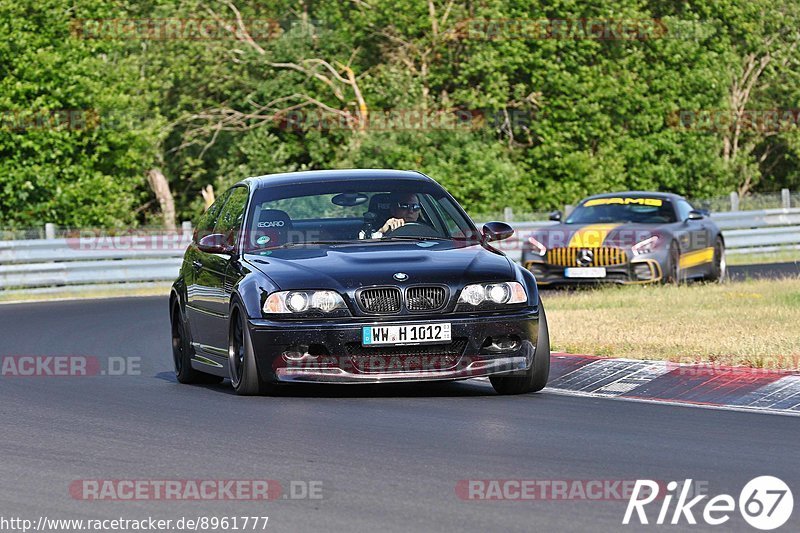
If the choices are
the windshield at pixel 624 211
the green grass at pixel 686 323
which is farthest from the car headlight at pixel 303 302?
the windshield at pixel 624 211

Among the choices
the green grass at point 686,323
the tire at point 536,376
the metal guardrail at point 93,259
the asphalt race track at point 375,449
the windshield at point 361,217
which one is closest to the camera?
the asphalt race track at point 375,449

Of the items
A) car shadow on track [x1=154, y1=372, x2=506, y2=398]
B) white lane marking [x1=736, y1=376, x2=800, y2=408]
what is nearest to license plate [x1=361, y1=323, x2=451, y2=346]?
car shadow on track [x1=154, y1=372, x2=506, y2=398]

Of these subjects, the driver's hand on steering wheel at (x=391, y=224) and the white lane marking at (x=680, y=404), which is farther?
the driver's hand on steering wheel at (x=391, y=224)

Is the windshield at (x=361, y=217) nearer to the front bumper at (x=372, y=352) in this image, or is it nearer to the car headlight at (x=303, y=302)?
the car headlight at (x=303, y=302)

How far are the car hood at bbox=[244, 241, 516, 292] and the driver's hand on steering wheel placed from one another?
33 cm

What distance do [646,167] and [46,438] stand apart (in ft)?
131

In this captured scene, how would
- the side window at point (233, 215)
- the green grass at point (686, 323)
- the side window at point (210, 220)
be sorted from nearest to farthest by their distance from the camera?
the side window at point (233, 215) < the green grass at point (686, 323) < the side window at point (210, 220)

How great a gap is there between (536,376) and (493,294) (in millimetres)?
679

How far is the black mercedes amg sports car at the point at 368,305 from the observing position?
10.4 metres

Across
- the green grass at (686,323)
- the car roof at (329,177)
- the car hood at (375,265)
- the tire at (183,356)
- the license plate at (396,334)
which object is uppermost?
the car roof at (329,177)

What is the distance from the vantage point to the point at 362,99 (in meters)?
43.4

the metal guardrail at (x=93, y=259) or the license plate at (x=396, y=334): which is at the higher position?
the license plate at (x=396, y=334)

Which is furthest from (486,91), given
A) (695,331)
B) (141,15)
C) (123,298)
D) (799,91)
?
(695,331)

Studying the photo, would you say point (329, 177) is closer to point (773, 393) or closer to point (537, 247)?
point (773, 393)
